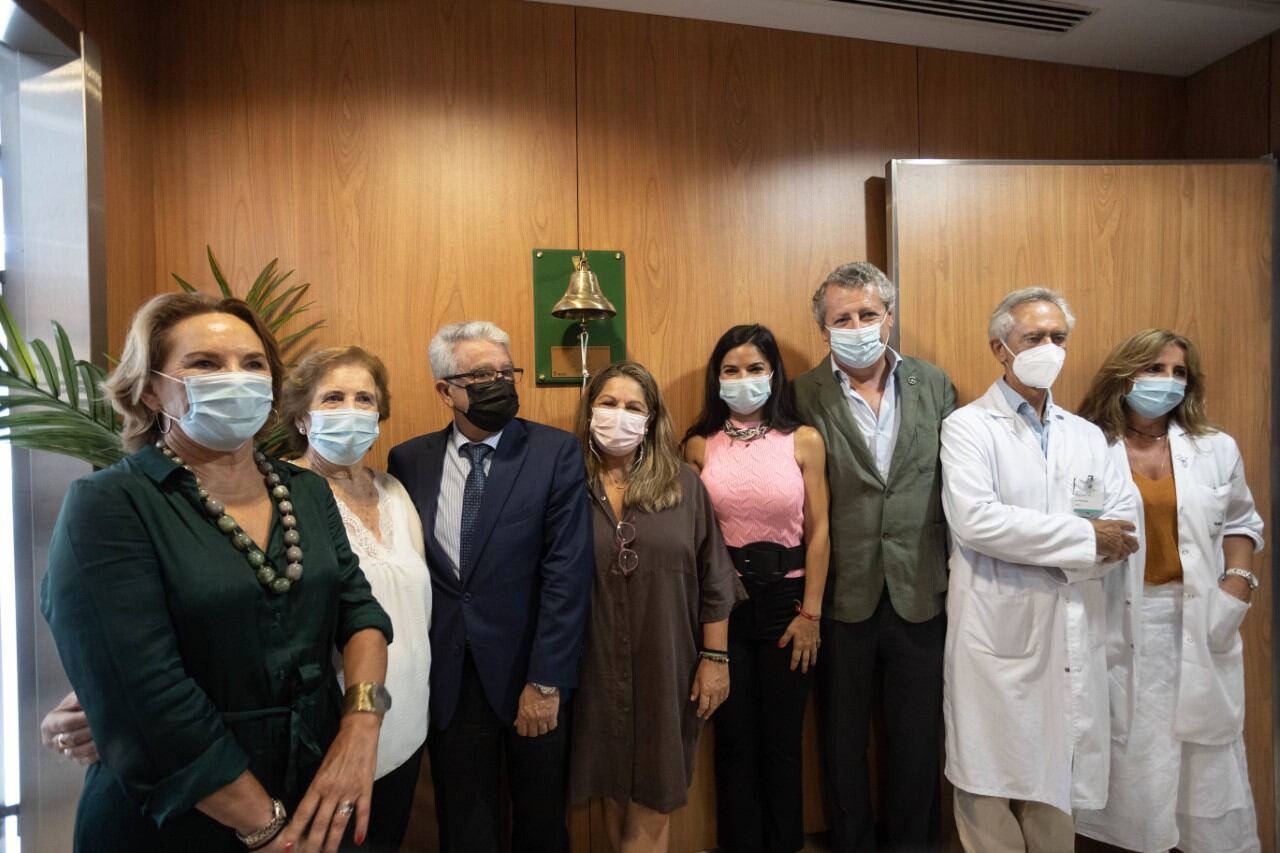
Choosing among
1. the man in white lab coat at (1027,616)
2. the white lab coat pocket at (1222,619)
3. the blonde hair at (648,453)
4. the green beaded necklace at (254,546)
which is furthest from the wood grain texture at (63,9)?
the white lab coat pocket at (1222,619)

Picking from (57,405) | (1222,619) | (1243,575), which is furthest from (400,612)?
(1243,575)

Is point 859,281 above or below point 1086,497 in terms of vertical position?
above

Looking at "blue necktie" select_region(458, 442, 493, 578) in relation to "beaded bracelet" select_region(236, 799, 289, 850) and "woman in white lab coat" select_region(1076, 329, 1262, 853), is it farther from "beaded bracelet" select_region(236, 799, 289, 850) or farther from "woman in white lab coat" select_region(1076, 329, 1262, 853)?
"woman in white lab coat" select_region(1076, 329, 1262, 853)

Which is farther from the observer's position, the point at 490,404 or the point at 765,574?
the point at 765,574

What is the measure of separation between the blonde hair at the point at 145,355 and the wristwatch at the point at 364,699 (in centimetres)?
57

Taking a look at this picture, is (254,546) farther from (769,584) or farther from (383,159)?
(383,159)

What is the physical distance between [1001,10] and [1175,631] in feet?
7.25

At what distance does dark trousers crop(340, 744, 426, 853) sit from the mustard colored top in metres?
2.30

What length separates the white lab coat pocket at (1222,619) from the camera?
7.42 ft

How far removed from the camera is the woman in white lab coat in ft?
7.34

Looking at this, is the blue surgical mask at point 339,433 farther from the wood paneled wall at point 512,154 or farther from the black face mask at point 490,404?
the wood paneled wall at point 512,154

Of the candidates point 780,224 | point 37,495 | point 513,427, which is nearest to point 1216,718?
point 780,224

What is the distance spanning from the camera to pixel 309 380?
5.75 ft

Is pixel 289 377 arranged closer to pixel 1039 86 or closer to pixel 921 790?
pixel 921 790
